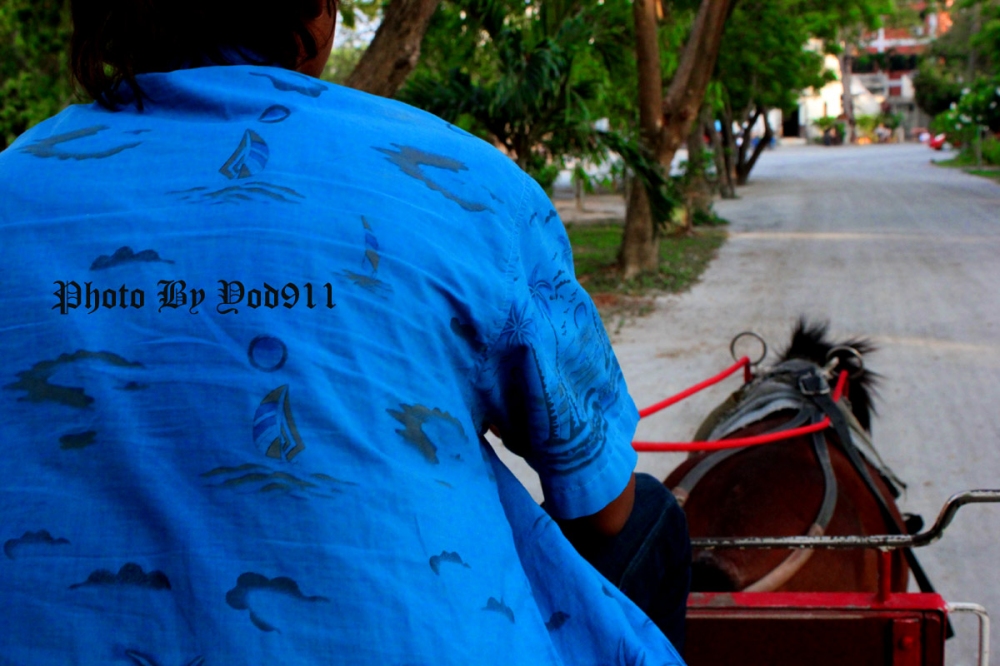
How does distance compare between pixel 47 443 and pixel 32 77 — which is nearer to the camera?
pixel 47 443

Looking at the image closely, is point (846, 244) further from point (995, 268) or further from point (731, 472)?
point (731, 472)

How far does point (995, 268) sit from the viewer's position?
974cm

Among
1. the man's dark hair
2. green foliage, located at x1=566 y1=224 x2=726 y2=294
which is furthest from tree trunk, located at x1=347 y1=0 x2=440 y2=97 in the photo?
green foliage, located at x1=566 y1=224 x2=726 y2=294

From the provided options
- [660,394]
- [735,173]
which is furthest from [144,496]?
[735,173]

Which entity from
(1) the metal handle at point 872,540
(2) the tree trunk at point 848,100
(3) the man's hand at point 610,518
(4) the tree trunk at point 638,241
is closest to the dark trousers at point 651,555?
(3) the man's hand at point 610,518

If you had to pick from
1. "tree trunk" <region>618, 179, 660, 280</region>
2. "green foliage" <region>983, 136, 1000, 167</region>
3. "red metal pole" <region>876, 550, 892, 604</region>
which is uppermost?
"red metal pole" <region>876, 550, 892, 604</region>

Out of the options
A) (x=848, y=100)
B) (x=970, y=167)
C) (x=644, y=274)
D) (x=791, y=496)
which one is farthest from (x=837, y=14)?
(x=848, y=100)

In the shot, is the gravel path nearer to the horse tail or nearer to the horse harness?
the horse harness

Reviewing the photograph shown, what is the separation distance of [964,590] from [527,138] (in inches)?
210

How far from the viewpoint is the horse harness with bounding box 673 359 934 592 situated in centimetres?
222

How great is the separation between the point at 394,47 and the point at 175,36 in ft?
13.6

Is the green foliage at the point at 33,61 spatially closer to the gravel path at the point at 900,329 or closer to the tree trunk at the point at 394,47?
the tree trunk at the point at 394,47

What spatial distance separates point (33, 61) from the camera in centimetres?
767

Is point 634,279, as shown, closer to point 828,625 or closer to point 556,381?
point 828,625
